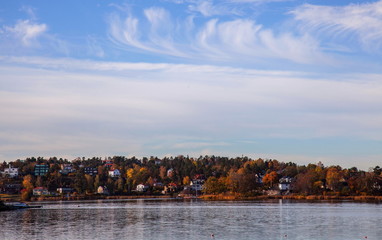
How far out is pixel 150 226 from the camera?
7200 centimetres

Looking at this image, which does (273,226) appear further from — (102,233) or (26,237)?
(26,237)

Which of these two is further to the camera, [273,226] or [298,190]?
[298,190]

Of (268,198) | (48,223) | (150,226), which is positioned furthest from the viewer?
(268,198)

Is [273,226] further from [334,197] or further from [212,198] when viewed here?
[212,198]

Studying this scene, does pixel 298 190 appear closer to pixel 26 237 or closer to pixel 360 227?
pixel 360 227

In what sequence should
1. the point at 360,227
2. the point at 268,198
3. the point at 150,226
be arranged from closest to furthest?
the point at 360,227, the point at 150,226, the point at 268,198

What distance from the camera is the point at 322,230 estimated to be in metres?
62.6

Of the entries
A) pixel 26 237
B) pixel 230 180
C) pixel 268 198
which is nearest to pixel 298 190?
pixel 268 198

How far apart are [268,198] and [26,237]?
13085 centimetres

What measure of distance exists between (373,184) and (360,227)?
10356 cm

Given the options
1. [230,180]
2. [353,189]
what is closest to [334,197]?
[353,189]

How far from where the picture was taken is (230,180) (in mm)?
192250

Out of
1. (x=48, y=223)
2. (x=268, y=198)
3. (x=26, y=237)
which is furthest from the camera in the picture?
(x=268, y=198)

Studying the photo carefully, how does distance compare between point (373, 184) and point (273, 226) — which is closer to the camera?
point (273, 226)
